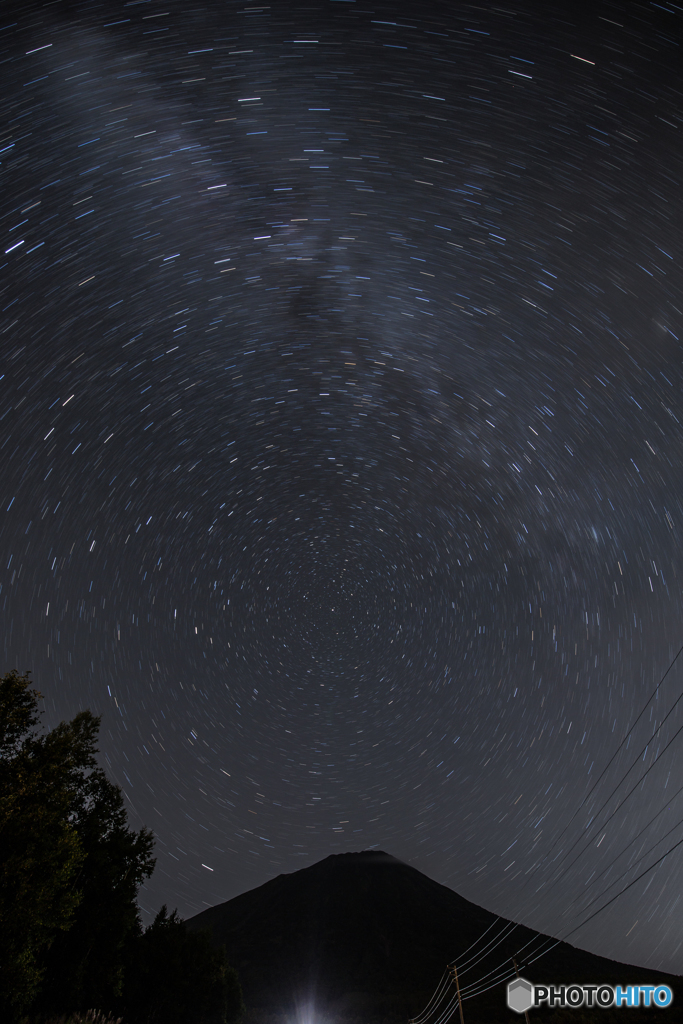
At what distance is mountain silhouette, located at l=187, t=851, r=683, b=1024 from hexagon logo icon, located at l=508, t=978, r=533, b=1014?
1497 inches

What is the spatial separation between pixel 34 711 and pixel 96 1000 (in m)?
10.4

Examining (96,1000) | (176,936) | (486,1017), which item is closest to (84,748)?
(96,1000)

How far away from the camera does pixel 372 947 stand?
11244 cm

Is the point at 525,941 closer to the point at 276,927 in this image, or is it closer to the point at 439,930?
the point at 439,930

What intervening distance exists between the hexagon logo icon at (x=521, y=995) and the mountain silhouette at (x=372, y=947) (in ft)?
125

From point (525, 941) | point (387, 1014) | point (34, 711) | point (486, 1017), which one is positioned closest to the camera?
point (34, 711)

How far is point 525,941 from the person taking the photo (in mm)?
106062
